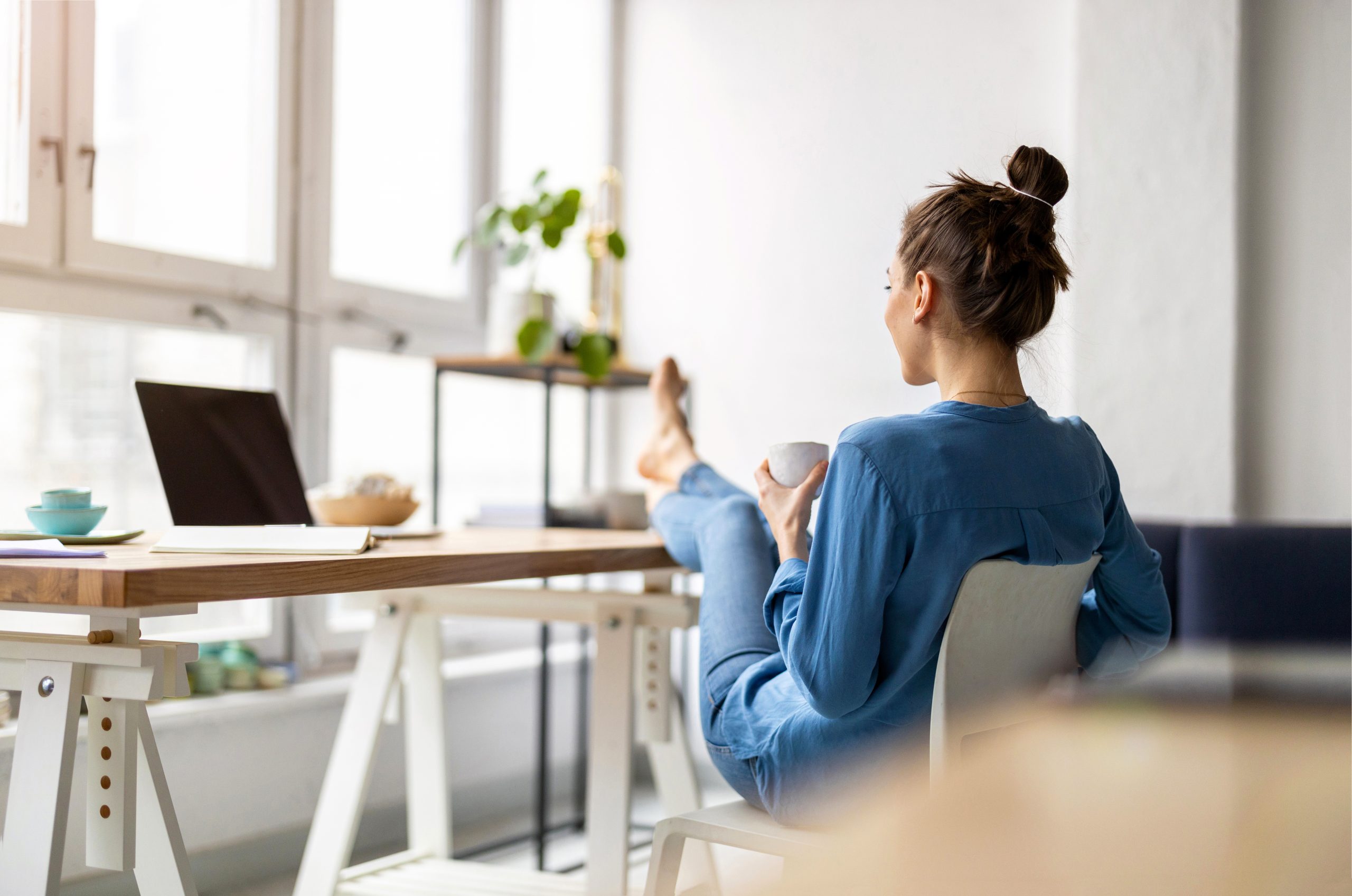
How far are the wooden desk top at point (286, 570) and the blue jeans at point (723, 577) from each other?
0.07 meters

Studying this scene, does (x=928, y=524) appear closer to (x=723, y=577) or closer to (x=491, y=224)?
(x=723, y=577)

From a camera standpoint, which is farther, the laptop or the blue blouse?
the laptop

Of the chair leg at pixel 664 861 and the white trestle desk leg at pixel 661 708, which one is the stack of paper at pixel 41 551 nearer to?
the chair leg at pixel 664 861

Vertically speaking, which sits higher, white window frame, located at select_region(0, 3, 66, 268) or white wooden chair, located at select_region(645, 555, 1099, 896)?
white window frame, located at select_region(0, 3, 66, 268)

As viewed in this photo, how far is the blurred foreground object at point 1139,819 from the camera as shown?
33 cm

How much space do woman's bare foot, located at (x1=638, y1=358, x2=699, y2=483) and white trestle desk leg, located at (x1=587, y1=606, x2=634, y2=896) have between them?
20 cm

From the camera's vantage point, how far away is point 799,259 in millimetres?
2492

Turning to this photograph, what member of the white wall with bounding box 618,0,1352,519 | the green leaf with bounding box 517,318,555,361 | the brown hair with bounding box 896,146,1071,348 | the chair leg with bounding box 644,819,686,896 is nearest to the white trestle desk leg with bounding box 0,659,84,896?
the chair leg with bounding box 644,819,686,896

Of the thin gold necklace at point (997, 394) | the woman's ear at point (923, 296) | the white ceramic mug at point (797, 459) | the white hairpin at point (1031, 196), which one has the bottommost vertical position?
the white ceramic mug at point (797, 459)

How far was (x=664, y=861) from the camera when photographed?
1.10 meters

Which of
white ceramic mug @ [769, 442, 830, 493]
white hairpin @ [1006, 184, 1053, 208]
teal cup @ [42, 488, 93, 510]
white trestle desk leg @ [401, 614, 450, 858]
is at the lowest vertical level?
white trestle desk leg @ [401, 614, 450, 858]

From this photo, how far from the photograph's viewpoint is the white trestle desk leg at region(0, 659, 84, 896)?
961 millimetres

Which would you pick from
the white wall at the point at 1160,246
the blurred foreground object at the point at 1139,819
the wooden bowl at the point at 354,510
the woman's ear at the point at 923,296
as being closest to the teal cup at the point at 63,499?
the wooden bowl at the point at 354,510

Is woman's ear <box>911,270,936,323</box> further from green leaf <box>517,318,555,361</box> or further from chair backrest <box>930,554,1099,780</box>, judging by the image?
green leaf <box>517,318,555,361</box>
